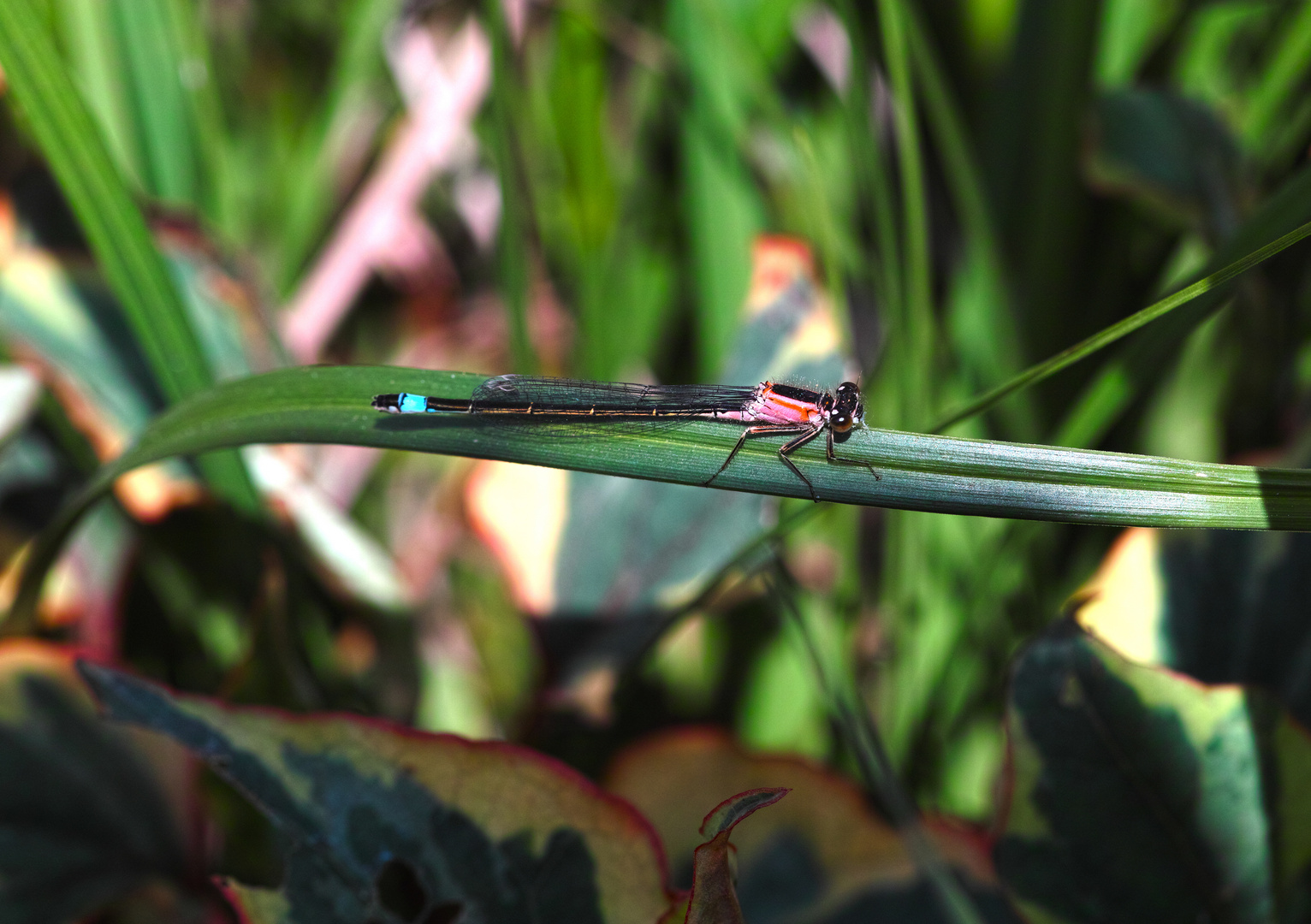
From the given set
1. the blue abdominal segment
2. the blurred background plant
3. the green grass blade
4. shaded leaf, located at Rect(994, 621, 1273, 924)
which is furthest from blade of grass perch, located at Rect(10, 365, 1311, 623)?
the green grass blade

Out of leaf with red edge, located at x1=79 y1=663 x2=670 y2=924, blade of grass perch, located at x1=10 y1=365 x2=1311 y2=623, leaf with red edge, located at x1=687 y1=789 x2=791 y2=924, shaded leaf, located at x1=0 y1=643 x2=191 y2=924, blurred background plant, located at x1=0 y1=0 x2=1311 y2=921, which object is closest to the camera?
leaf with red edge, located at x1=687 y1=789 x2=791 y2=924

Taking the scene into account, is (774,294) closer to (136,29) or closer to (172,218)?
(172,218)

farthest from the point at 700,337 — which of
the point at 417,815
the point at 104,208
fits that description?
the point at 417,815

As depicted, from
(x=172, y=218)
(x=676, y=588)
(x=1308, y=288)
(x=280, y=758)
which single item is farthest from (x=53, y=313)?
(x=1308, y=288)

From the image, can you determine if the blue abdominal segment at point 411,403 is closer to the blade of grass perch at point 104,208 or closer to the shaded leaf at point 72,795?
the blade of grass perch at point 104,208

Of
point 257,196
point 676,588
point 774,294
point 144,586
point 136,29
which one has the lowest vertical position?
point 676,588

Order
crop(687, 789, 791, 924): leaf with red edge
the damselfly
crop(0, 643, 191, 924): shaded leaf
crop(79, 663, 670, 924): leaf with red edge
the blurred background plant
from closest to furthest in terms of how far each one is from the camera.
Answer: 1. crop(687, 789, 791, 924): leaf with red edge
2. crop(79, 663, 670, 924): leaf with red edge
3. the damselfly
4. crop(0, 643, 191, 924): shaded leaf
5. the blurred background plant

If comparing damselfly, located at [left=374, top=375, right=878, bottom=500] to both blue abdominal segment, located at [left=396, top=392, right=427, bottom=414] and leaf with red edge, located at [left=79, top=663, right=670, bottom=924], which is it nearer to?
blue abdominal segment, located at [left=396, top=392, right=427, bottom=414]
